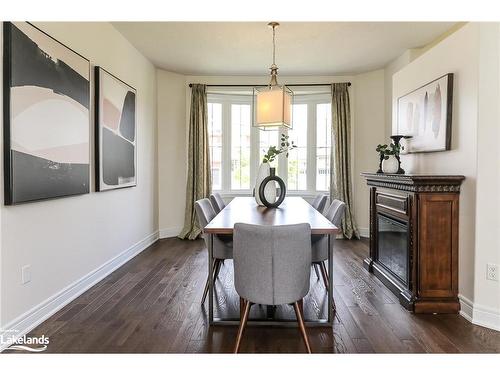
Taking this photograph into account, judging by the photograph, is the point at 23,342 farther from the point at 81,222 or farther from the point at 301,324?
the point at 301,324

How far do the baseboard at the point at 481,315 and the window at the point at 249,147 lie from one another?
3528 millimetres

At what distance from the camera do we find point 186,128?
5781mm

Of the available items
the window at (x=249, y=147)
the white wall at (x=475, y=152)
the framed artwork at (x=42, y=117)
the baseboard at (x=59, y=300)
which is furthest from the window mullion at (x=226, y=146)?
the white wall at (x=475, y=152)

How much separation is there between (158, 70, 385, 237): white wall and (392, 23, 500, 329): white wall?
273 cm

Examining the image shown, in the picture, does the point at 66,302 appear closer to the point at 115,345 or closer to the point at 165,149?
the point at 115,345

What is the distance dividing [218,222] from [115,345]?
3.39 feet

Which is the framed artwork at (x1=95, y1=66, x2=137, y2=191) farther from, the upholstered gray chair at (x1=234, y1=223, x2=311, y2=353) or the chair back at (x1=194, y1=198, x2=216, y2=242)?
the upholstered gray chair at (x1=234, y1=223, x2=311, y2=353)

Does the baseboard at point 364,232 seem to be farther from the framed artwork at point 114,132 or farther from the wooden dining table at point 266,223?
the framed artwork at point 114,132

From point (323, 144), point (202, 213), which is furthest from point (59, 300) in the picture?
point (323, 144)

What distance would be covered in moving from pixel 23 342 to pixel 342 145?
478 cm

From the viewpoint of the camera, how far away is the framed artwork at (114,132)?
11.3 ft

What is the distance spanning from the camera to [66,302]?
114 inches

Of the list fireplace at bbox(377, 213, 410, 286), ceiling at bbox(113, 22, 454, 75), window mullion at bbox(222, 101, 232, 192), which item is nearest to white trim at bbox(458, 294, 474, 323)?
fireplace at bbox(377, 213, 410, 286)

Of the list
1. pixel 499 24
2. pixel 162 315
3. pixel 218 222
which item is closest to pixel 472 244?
pixel 499 24
